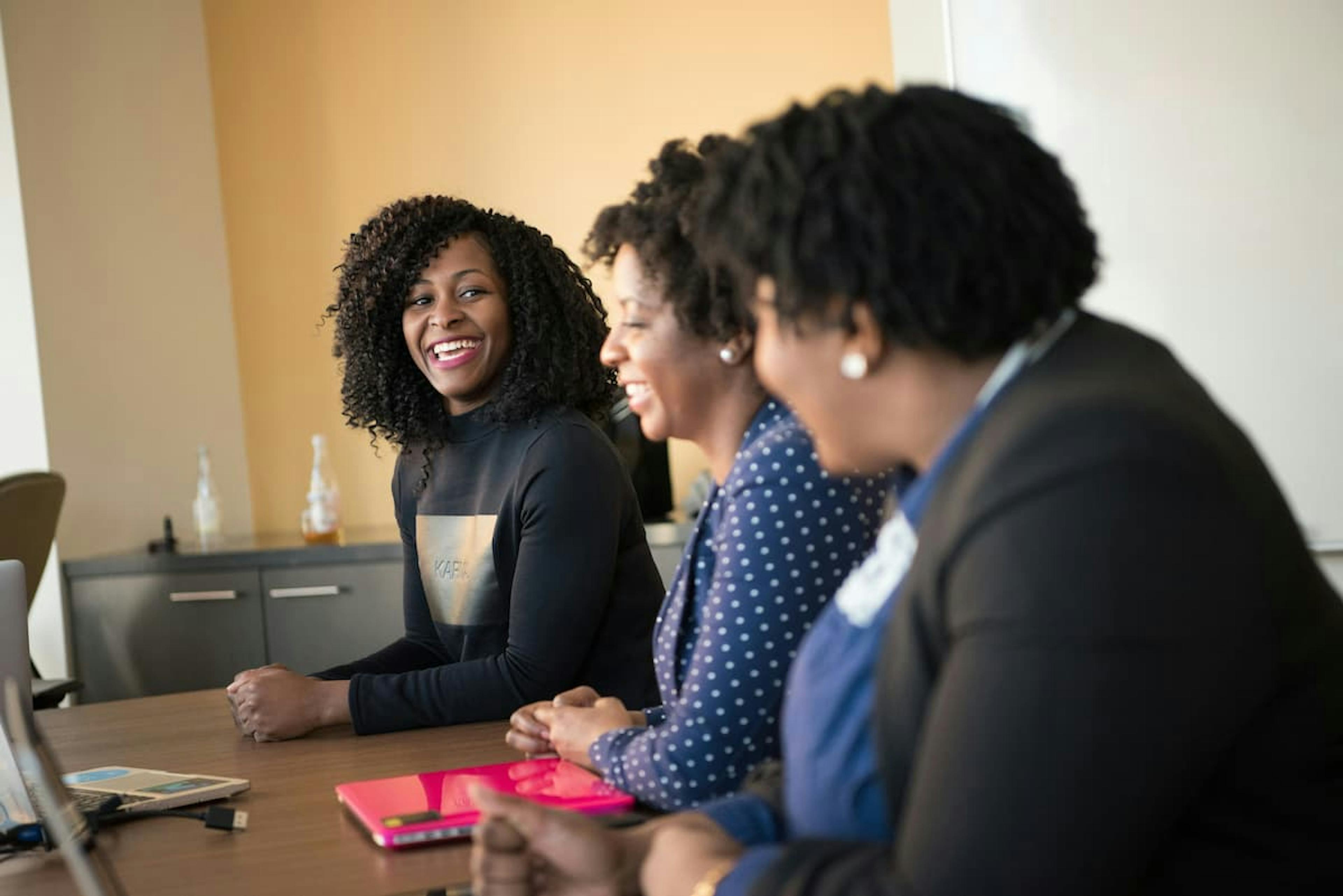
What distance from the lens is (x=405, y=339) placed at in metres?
2.41

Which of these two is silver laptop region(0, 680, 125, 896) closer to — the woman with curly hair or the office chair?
the woman with curly hair

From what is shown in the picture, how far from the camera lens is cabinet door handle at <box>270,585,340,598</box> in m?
3.88

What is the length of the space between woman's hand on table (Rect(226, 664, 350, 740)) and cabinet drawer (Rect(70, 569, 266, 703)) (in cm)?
212

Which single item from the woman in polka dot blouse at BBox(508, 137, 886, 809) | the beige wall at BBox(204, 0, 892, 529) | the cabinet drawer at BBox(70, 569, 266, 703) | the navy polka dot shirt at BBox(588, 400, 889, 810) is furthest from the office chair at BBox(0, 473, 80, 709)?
the navy polka dot shirt at BBox(588, 400, 889, 810)

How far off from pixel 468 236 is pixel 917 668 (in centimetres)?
160

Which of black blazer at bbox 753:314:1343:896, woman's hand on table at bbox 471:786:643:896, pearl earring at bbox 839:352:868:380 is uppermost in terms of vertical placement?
pearl earring at bbox 839:352:868:380

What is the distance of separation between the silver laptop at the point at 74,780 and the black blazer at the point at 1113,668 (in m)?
0.76


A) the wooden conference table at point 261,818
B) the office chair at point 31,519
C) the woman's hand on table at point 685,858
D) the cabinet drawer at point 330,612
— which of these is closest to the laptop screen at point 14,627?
the wooden conference table at point 261,818

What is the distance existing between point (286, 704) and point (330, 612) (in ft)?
6.75

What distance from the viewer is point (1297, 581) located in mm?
870

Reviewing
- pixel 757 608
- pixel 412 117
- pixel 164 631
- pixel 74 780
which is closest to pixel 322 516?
pixel 164 631

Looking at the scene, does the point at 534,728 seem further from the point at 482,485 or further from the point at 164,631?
the point at 164,631

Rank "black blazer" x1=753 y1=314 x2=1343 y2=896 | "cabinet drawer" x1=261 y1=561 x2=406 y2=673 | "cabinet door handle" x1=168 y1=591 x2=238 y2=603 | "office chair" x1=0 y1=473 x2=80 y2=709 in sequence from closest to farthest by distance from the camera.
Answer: "black blazer" x1=753 y1=314 x2=1343 y2=896 < "office chair" x1=0 y1=473 x2=80 y2=709 < "cabinet drawer" x1=261 y1=561 x2=406 y2=673 < "cabinet door handle" x1=168 y1=591 x2=238 y2=603

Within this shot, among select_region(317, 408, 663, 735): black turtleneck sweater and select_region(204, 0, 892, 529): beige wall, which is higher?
select_region(204, 0, 892, 529): beige wall
